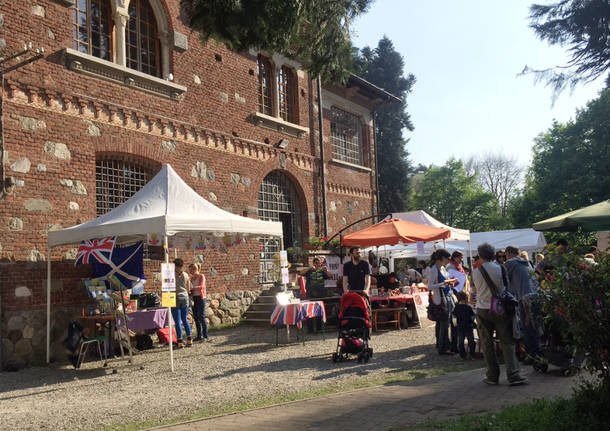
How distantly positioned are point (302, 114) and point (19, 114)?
9871mm

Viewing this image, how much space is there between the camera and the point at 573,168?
31812 mm

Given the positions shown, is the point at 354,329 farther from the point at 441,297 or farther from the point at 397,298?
the point at 397,298

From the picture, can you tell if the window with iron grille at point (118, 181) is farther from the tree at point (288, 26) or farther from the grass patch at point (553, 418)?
the grass patch at point (553, 418)

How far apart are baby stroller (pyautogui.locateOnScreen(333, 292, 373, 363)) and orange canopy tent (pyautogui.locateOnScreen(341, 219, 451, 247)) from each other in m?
4.23

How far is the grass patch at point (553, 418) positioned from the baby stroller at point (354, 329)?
385cm

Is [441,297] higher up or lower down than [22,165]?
lower down

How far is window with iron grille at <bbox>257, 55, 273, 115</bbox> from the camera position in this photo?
16672 millimetres

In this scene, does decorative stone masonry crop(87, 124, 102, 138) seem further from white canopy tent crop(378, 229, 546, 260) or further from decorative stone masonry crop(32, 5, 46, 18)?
white canopy tent crop(378, 229, 546, 260)

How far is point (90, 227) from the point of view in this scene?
934 cm

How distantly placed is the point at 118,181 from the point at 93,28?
357 cm

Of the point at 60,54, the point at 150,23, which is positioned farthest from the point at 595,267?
the point at 150,23

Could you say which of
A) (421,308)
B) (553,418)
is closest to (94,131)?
(421,308)

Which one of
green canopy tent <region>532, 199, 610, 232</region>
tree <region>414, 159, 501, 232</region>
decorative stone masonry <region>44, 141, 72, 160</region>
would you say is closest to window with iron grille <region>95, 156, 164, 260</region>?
decorative stone masonry <region>44, 141, 72, 160</region>

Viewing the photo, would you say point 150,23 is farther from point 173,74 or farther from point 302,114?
point 302,114
